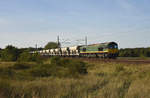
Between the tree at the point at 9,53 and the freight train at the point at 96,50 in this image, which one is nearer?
the freight train at the point at 96,50

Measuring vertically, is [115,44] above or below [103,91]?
above

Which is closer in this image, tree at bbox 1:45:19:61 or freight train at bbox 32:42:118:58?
freight train at bbox 32:42:118:58

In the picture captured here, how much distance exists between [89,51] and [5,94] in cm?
3124

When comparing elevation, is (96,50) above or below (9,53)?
above

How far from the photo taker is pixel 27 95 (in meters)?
6.90

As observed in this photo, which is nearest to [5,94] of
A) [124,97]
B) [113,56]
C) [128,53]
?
[124,97]

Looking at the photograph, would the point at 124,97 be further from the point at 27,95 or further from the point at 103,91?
the point at 27,95

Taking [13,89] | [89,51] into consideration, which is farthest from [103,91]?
[89,51]

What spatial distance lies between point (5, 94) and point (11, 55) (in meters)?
29.1

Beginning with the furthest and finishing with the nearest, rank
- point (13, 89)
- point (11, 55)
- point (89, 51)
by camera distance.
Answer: point (89, 51)
point (11, 55)
point (13, 89)

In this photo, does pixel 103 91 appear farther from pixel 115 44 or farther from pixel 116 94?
pixel 115 44

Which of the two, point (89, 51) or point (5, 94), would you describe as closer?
point (5, 94)

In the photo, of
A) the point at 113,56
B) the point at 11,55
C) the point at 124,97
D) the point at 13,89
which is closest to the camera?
the point at 124,97

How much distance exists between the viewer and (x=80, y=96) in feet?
22.4
